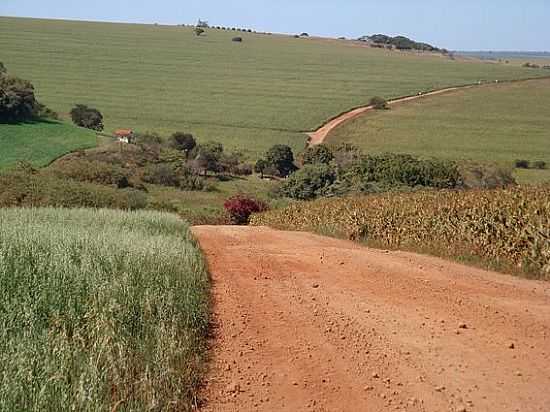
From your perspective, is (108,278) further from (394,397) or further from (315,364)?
(394,397)

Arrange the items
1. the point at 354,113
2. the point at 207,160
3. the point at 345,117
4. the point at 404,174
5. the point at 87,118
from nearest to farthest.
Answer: the point at 404,174
the point at 207,160
the point at 87,118
the point at 345,117
the point at 354,113

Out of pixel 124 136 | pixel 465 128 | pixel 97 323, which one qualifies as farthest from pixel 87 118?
pixel 97 323

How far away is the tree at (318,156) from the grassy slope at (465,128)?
22.8ft

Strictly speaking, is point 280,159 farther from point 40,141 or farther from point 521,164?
point 521,164

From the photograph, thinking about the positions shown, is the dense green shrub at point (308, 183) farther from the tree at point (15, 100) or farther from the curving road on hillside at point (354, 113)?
the tree at point (15, 100)

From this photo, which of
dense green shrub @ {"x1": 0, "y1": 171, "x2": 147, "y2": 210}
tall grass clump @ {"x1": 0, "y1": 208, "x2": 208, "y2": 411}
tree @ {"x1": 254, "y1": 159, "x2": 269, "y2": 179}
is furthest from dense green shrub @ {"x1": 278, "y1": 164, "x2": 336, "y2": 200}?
tall grass clump @ {"x1": 0, "y1": 208, "x2": 208, "y2": 411}

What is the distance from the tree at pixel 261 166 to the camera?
49.7m

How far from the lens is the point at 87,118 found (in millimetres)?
61750

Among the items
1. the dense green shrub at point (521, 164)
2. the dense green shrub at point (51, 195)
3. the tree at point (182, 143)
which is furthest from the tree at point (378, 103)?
the dense green shrub at point (51, 195)

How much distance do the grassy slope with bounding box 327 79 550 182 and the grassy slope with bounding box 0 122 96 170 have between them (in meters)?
21.7

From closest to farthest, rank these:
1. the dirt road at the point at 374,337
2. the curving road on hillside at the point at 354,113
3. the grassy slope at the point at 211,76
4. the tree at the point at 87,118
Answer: the dirt road at the point at 374,337, the curving road on hillside at the point at 354,113, the tree at the point at 87,118, the grassy slope at the point at 211,76

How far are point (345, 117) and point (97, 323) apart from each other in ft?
219

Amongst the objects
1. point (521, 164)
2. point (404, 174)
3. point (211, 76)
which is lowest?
point (521, 164)

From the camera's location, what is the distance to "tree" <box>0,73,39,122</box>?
53.2 metres
